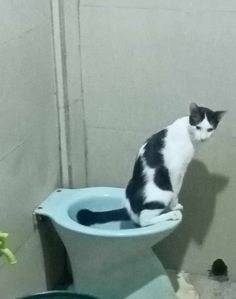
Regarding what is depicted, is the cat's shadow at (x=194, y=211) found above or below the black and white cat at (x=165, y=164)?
below

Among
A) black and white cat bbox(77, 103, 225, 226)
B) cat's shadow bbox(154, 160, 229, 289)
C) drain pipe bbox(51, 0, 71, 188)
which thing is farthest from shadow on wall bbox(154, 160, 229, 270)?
drain pipe bbox(51, 0, 71, 188)

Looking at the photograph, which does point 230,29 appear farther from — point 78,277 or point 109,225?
point 78,277

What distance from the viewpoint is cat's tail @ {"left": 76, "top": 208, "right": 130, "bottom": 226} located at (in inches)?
74.2

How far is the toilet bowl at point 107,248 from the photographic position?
69.1 inches

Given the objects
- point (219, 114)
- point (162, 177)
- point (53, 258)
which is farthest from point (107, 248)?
point (219, 114)

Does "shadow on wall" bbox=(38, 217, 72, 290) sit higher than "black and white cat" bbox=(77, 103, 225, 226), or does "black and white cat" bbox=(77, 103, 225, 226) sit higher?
"black and white cat" bbox=(77, 103, 225, 226)

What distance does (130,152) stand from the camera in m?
2.04

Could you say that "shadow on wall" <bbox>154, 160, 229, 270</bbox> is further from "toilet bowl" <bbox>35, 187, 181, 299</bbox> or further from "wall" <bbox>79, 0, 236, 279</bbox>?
"toilet bowl" <bbox>35, 187, 181, 299</bbox>

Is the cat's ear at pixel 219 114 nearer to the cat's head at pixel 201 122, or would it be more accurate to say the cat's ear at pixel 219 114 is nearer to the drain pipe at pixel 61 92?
the cat's head at pixel 201 122

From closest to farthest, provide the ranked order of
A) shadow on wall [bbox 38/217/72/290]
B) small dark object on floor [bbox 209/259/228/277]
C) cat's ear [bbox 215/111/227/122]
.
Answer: cat's ear [bbox 215/111/227/122]
shadow on wall [bbox 38/217/72/290]
small dark object on floor [bbox 209/259/228/277]

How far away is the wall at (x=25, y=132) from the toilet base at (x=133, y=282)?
18cm

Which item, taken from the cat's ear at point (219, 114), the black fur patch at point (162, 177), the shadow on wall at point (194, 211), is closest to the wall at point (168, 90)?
the shadow on wall at point (194, 211)

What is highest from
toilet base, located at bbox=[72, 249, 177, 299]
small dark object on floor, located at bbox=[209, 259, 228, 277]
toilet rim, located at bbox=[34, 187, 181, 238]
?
toilet rim, located at bbox=[34, 187, 181, 238]

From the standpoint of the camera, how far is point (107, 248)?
5.87 ft
